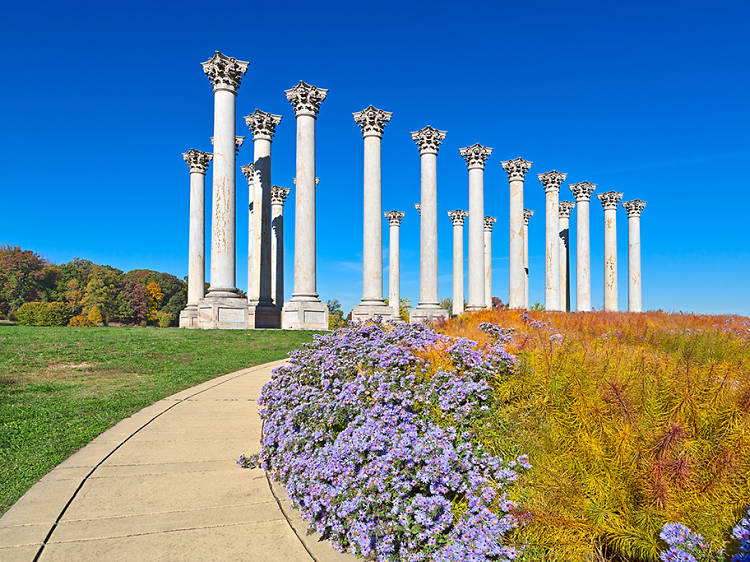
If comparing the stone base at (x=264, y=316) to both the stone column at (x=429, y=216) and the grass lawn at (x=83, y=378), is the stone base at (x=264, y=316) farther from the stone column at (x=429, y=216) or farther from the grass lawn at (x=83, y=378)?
the stone column at (x=429, y=216)

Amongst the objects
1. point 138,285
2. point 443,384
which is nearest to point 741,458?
point 443,384

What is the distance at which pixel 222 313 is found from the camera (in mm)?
35375

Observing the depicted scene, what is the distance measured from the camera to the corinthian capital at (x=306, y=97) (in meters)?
39.6

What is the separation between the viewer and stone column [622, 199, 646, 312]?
2328 inches

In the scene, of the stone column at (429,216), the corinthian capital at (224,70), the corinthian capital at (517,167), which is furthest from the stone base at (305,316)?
the corinthian capital at (517,167)

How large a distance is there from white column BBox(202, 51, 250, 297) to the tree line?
56.2 m

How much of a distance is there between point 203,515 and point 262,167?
41.5 m

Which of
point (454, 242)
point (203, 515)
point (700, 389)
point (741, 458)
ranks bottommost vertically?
point (203, 515)

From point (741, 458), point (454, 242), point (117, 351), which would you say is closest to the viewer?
point (741, 458)

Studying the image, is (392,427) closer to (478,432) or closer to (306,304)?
(478,432)

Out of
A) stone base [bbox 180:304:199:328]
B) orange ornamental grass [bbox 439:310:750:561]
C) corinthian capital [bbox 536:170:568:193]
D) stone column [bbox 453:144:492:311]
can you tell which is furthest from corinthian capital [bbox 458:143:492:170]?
orange ornamental grass [bbox 439:310:750:561]

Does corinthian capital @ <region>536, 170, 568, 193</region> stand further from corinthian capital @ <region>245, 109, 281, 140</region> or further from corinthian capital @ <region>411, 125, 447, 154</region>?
corinthian capital @ <region>245, 109, 281, 140</region>

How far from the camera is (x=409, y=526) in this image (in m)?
5.28

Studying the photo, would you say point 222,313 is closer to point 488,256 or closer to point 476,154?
point 476,154
